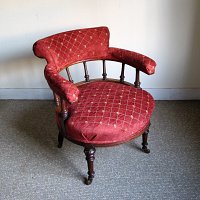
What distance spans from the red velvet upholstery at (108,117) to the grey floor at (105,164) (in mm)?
314

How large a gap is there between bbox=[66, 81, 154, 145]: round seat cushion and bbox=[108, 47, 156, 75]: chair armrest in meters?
0.16

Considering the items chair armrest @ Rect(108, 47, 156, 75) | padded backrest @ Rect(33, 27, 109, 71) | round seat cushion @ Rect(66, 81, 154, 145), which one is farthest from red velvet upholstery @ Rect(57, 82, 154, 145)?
padded backrest @ Rect(33, 27, 109, 71)

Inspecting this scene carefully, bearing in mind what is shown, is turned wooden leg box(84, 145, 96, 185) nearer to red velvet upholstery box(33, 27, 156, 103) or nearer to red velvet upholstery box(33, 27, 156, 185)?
red velvet upholstery box(33, 27, 156, 185)

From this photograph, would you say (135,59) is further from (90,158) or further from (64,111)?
(90,158)

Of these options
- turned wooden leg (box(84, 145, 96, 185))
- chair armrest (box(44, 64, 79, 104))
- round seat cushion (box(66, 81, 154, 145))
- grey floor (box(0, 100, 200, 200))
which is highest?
chair armrest (box(44, 64, 79, 104))

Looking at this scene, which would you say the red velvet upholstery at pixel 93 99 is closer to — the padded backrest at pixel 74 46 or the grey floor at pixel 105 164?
the padded backrest at pixel 74 46

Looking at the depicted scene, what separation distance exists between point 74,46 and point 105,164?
78 centimetres

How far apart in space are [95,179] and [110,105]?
477 millimetres

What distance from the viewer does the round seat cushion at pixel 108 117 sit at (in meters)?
1.41

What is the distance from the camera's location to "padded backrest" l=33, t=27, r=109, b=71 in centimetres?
164

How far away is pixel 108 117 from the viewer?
1437 millimetres

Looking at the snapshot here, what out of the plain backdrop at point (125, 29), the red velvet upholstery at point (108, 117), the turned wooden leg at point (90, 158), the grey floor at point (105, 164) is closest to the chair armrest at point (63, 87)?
the red velvet upholstery at point (108, 117)

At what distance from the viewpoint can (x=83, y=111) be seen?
4.89ft

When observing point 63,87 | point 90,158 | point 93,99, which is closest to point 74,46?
point 93,99
